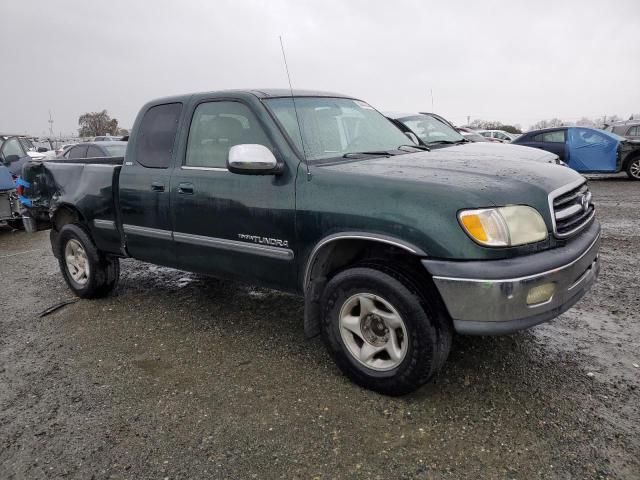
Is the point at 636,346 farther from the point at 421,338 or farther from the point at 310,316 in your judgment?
the point at 310,316

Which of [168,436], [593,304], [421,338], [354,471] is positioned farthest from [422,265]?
[593,304]

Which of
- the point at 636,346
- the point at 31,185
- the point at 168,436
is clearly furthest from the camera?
the point at 31,185

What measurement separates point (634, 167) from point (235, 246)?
12.9 metres

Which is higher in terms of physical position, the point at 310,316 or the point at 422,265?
the point at 422,265

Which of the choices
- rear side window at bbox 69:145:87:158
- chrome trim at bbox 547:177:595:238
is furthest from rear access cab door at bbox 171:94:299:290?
rear side window at bbox 69:145:87:158

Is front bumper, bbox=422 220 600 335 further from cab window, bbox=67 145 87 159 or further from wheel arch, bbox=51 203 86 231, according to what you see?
cab window, bbox=67 145 87 159

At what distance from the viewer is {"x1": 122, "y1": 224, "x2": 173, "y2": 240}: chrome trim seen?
13.6 feet

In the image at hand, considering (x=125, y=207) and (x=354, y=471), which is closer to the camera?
(x=354, y=471)

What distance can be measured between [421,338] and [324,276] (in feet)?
2.65

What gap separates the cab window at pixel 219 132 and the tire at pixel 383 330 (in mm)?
1218

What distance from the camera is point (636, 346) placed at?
3559 millimetres

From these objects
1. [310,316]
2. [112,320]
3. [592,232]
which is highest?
[592,232]

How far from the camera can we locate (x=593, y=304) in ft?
14.3

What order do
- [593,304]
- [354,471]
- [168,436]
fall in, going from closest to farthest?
[354,471]
[168,436]
[593,304]
